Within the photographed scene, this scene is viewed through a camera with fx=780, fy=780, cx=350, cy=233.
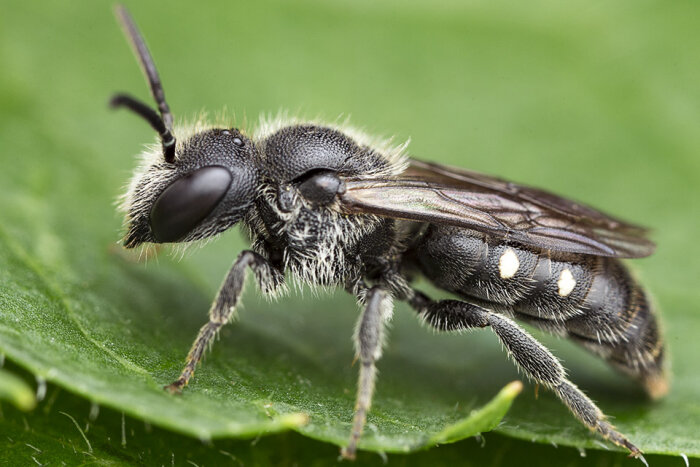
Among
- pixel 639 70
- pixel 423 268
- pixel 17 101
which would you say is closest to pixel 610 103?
pixel 639 70

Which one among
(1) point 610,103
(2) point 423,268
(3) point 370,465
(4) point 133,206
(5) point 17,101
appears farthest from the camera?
(1) point 610,103

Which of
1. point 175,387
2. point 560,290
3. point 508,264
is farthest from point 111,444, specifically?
point 560,290

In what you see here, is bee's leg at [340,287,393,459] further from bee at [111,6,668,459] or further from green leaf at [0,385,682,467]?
green leaf at [0,385,682,467]

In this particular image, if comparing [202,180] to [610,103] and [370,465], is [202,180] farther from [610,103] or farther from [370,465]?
[610,103]

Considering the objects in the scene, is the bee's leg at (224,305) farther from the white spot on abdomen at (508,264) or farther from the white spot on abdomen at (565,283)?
the white spot on abdomen at (565,283)

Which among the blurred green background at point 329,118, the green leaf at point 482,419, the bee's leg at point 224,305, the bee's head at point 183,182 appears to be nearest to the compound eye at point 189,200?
the bee's head at point 183,182

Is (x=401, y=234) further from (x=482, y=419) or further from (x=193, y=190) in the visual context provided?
(x=482, y=419)
